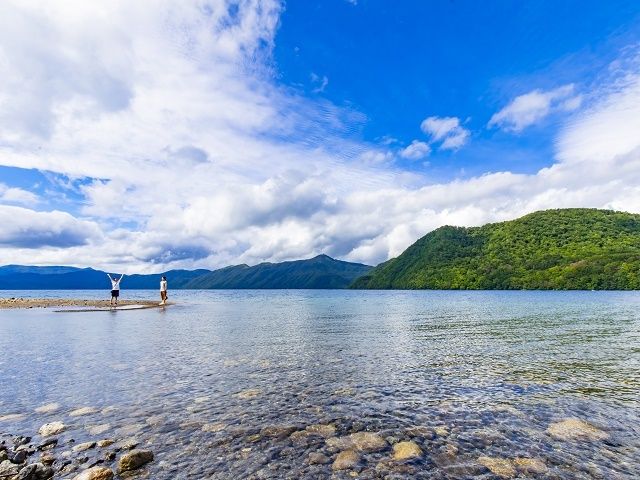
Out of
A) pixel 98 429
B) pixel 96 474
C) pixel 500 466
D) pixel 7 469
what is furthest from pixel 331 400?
pixel 7 469

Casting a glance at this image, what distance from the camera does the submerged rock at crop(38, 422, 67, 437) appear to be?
1066 cm

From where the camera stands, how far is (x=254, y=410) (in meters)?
12.5

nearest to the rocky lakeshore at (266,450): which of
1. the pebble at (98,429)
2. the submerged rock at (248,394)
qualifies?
the pebble at (98,429)

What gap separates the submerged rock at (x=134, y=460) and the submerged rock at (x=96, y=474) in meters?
0.29

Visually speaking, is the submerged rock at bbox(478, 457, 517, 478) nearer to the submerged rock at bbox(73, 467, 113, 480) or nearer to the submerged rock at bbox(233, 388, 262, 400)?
the submerged rock at bbox(233, 388, 262, 400)

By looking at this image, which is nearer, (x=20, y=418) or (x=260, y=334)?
(x=20, y=418)

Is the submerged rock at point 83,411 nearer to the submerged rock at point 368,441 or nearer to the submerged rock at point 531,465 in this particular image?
the submerged rock at point 368,441

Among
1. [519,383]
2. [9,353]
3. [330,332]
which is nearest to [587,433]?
[519,383]

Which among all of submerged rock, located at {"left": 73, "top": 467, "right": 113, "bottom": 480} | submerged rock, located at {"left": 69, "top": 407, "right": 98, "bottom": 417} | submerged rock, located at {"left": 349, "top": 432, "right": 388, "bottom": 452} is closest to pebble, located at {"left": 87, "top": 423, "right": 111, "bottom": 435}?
submerged rock, located at {"left": 69, "top": 407, "right": 98, "bottom": 417}

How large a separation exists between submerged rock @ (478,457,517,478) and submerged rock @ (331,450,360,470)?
3.00m

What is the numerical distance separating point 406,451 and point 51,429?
10.2 metres

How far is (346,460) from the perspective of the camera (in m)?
8.95

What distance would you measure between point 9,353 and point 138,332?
10.2 metres

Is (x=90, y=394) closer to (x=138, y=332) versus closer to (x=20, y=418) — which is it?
(x=20, y=418)
